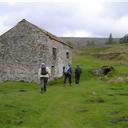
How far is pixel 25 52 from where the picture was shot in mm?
52562

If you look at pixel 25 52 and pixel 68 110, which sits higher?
pixel 25 52

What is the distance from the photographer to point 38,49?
52.1 meters

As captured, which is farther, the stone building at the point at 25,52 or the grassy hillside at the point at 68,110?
the stone building at the point at 25,52

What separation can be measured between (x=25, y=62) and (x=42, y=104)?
2436 cm

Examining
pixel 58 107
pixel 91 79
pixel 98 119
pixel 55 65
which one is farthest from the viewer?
pixel 55 65

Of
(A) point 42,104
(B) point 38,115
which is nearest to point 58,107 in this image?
(A) point 42,104

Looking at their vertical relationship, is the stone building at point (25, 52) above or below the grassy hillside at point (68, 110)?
above

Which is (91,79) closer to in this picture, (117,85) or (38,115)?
(117,85)

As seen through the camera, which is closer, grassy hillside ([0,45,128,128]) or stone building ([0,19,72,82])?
grassy hillside ([0,45,128,128])

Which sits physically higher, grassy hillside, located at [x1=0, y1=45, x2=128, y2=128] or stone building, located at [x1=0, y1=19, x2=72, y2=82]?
stone building, located at [x1=0, y1=19, x2=72, y2=82]

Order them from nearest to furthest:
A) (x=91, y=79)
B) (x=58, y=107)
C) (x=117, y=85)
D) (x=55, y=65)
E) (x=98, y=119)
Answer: (x=98, y=119) < (x=58, y=107) < (x=117, y=85) < (x=91, y=79) < (x=55, y=65)

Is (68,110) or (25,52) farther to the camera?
(25,52)

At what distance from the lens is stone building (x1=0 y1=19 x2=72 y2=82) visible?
2046 inches

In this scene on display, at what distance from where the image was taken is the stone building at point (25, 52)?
52.0 meters
